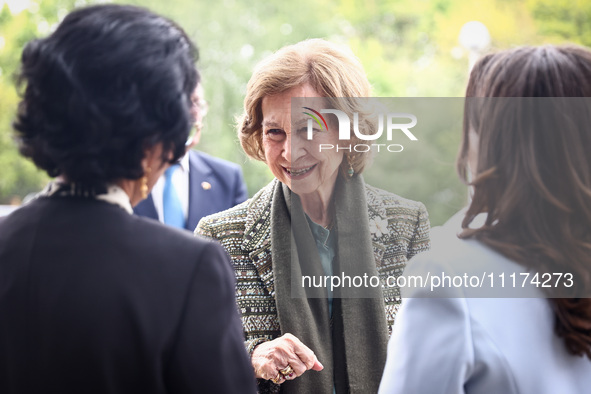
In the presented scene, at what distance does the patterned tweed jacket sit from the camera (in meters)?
2.14

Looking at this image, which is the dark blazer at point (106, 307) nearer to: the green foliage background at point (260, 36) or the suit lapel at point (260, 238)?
the suit lapel at point (260, 238)

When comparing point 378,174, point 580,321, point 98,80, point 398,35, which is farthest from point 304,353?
point 398,35

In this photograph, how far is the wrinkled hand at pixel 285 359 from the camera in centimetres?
197

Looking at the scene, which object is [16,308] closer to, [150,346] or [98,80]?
[150,346]

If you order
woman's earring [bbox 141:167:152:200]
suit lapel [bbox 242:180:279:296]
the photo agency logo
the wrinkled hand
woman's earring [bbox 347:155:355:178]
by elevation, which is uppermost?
woman's earring [bbox 141:167:152:200]

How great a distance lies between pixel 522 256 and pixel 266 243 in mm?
1062

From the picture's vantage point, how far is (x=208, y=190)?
3420 millimetres

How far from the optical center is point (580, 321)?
1.31m

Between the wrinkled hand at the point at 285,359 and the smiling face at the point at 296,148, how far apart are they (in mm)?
563

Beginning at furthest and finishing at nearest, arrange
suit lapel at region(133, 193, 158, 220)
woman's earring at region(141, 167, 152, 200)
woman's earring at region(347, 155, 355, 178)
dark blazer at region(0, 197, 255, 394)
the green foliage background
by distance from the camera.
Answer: the green foliage background → suit lapel at region(133, 193, 158, 220) → woman's earring at region(347, 155, 355, 178) → woman's earring at region(141, 167, 152, 200) → dark blazer at region(0, 197, 255, 394)

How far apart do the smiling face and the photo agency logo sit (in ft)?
0.06

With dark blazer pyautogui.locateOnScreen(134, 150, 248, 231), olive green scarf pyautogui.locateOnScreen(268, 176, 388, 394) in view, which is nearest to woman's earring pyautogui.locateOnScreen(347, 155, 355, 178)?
olive green scarf pyautogui.locateOnScreen(268, 176, 388, 394)

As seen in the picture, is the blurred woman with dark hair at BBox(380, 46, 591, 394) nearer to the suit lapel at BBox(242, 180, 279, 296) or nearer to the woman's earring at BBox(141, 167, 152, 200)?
the woman's earring at BBox(141, 167, 152, 200)

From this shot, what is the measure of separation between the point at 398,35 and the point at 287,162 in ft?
43.8
